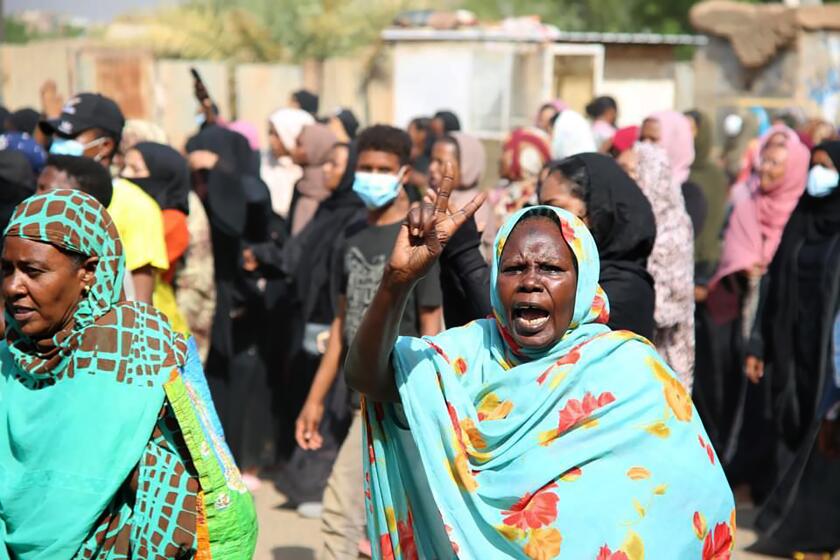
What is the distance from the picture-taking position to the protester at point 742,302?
798 centimetres

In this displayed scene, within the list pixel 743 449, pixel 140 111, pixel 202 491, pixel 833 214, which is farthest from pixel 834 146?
pixel 140 111

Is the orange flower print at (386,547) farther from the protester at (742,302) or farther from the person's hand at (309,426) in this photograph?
the protester at (742,302)

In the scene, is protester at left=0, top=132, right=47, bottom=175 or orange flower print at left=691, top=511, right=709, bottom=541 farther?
protester at left=0, top=132, right=47, bottom=175

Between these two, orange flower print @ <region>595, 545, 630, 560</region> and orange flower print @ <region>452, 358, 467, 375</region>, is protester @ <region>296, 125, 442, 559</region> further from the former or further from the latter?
orange flower print @ <region>595, 545, 630, 560</region>

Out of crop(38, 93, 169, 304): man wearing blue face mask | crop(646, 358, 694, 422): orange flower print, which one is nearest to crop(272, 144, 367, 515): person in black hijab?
crop(38, 93, 169, 304): man wearing blue face mask

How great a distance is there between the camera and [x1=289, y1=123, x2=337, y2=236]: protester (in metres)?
8.41

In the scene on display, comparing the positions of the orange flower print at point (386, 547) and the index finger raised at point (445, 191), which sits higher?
the index finger raised at point (445, 191)

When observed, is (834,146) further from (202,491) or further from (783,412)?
(202,491)

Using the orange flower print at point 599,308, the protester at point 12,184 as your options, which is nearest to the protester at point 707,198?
the protester at point 12,184

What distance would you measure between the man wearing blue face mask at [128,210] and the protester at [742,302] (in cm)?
403

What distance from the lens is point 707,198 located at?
9.73m

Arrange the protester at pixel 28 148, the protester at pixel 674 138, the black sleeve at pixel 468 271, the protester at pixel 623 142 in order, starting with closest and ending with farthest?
the black sleeve at pixel 468 271, the protester at pixel 28 148, the protester at pixel 623 142, the protester at pixel 674 138

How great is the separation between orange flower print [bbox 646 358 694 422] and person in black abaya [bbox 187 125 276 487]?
14.0 ft

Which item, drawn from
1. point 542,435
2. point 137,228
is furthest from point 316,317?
point 542,435
